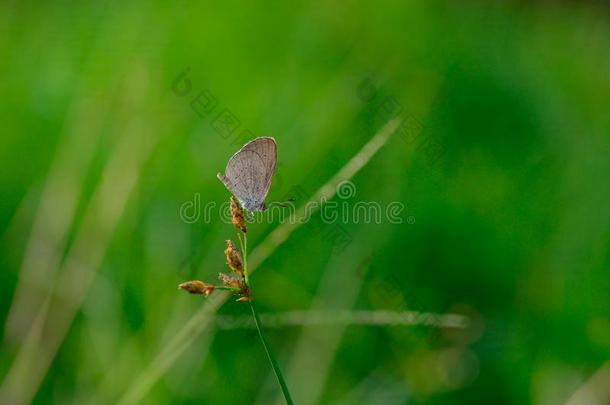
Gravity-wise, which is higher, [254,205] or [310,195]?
[254,205]

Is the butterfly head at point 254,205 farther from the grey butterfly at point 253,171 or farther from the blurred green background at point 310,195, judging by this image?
the blurred green background at point 310,195

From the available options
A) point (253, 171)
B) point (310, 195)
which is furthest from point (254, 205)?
point (310, 195)

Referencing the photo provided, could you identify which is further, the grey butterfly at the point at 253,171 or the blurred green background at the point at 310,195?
the blurred green background at the point at 310,195

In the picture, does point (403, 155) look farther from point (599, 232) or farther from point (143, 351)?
point (143, 351)

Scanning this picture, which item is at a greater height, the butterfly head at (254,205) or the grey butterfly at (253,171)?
the grey butterfly at (253,171)

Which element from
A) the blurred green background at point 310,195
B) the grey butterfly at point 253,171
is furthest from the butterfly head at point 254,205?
the blurred green background at point 310,195

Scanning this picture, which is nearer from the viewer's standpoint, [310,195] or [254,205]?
[254,205]

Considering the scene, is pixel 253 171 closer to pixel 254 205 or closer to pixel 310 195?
pixel 254 205
